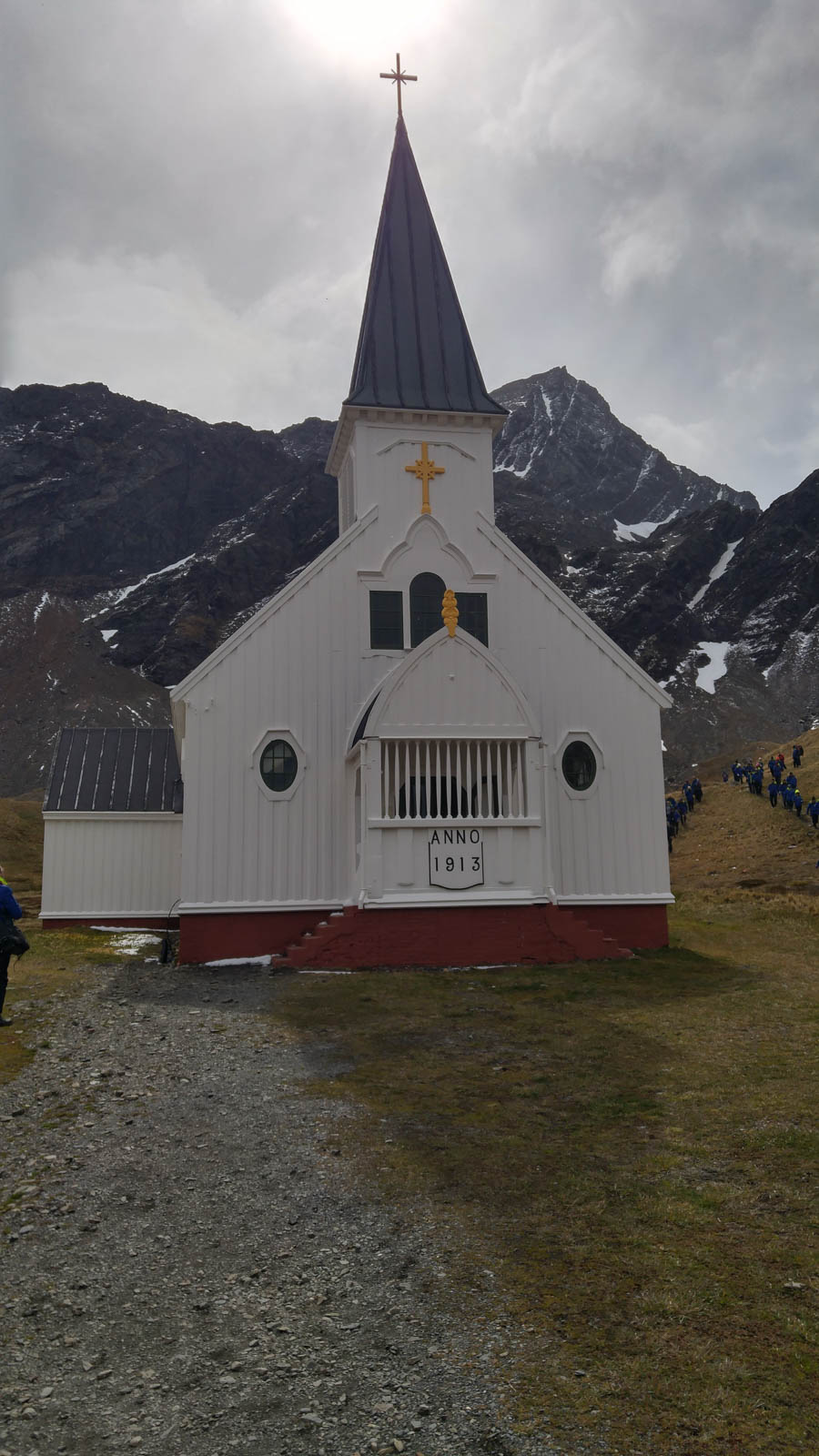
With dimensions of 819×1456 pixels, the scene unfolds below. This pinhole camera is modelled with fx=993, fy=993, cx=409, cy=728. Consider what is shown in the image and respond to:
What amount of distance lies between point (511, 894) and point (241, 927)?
4813mm

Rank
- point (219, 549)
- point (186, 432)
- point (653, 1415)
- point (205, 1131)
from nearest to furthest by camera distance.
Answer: point (653, 1415) → point (205, 1131) → point (219, 549) → point (186, 432)

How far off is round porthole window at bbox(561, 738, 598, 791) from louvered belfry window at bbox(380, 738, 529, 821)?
1.73 metres

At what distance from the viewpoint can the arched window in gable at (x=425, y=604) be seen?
762 inches

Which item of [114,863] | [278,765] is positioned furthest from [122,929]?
[278,765]

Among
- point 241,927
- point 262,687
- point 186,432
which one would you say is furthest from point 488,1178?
point 186,432

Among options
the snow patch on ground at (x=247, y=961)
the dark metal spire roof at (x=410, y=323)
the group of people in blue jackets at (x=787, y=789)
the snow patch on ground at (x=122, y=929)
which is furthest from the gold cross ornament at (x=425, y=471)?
the group of people in blue jackets at (x=787, y=789)

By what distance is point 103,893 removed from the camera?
23250 millimetres

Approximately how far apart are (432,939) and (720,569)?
162m

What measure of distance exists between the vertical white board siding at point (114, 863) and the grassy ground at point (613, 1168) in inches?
348

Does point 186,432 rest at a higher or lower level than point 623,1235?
higher

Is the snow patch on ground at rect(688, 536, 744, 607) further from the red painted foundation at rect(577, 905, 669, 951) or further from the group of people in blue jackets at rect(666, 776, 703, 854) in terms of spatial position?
the red painted foundation at rect(577, 905, 669, 951)

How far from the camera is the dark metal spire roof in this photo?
20.9 m

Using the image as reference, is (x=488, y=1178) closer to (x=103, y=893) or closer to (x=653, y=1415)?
(x=653, y=1415)

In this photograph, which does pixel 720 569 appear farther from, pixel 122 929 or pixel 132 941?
pixel 132 941
